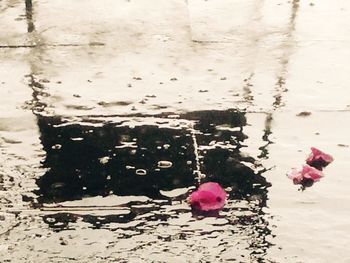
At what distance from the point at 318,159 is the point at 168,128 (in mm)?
882

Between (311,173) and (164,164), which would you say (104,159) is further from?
(311,173)

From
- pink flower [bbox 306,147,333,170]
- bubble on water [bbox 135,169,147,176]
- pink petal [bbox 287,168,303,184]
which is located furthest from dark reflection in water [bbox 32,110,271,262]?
pink flower [bbox 306,147,333,170]

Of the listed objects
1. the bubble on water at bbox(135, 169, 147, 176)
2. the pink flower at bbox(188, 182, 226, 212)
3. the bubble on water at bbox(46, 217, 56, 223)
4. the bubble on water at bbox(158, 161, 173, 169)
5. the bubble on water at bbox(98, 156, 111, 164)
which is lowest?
the bubble on water at bbox(46, 217, 56, 223)

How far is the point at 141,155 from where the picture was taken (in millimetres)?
3496

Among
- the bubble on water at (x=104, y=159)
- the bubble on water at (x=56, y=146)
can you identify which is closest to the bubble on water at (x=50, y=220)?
the bubble on water at (x=104, y=159)

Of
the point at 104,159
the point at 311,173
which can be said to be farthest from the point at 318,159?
the point at 104,159

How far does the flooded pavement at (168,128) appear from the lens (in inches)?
114

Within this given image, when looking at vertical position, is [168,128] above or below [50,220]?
above

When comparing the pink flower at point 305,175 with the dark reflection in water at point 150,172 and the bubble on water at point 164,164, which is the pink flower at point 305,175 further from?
the bubble on water at point 164,164

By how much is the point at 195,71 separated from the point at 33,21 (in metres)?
1.63

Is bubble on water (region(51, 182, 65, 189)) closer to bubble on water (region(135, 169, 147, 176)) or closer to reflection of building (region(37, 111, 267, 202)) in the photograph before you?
reflection of building (region(37, 111, 267, 202))

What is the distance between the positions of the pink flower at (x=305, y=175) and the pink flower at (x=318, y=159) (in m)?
0.07

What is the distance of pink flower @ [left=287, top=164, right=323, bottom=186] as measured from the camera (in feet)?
10.9

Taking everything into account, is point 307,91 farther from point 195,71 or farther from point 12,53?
point 12,53
